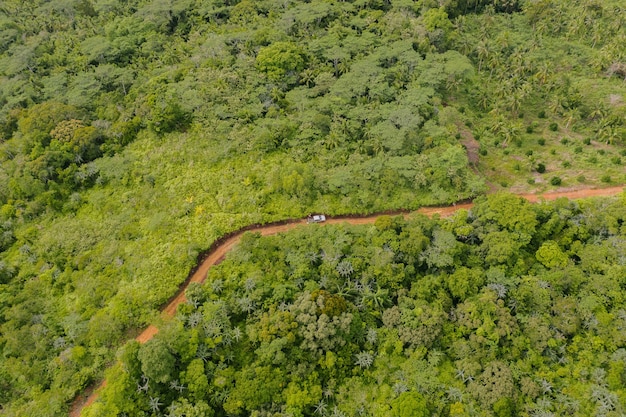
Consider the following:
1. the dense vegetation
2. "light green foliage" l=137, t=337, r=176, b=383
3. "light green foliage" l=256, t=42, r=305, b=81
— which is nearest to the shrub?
the dense vegetation

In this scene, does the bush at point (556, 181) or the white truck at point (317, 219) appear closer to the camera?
the white truck at point (317, 219)

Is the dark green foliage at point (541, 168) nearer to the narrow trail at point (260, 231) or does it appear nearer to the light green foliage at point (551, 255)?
the narrow trail at point (260, 231)

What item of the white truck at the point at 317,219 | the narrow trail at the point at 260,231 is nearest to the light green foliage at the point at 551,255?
the narrow trail at the point at 260,231

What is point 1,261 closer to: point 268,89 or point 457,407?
point 268,89

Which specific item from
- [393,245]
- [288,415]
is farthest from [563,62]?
[288,415]

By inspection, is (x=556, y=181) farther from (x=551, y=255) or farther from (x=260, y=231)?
(x=260, y=231)

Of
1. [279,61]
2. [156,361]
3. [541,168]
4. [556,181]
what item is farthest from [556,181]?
[156,361]
